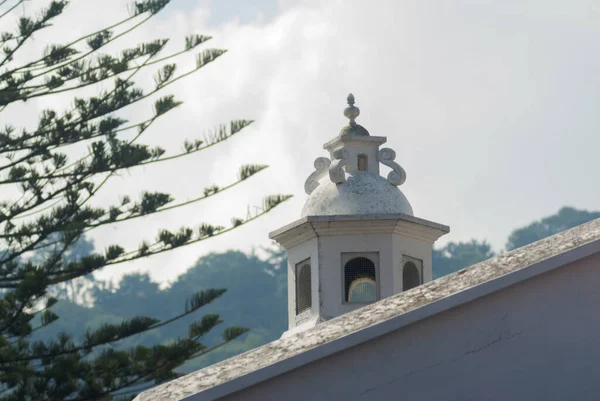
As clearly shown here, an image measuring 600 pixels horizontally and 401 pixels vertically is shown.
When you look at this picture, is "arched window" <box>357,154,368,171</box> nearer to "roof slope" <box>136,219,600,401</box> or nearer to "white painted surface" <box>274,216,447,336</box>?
"white painted surface" <box>274,216,447,336</box>

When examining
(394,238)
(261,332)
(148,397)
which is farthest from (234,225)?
(261,332)

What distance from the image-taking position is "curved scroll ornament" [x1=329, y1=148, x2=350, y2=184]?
12234mm

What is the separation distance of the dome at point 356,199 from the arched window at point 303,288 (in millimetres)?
472

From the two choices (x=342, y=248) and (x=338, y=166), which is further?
(x=338, y=166)

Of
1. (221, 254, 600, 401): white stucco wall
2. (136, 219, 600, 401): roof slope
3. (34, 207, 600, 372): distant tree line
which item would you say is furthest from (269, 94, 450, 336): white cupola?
(34, 207, 600, 372): distant tree line

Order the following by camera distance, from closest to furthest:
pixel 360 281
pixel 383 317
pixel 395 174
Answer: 1. pixel 383 317
2. pixel 360 281
3. pixel 395 174

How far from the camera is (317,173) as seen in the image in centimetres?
1274

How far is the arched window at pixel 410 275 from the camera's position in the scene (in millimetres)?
12453

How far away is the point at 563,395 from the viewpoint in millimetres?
4633

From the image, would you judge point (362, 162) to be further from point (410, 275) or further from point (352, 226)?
point (410, 275)

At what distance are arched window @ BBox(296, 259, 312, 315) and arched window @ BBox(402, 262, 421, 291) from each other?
0.77m

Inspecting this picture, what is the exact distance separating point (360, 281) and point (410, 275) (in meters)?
0.49

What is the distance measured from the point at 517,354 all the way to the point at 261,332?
6069 centimetres

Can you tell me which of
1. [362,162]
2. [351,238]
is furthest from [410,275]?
[362,162]
